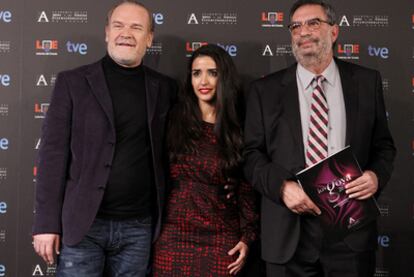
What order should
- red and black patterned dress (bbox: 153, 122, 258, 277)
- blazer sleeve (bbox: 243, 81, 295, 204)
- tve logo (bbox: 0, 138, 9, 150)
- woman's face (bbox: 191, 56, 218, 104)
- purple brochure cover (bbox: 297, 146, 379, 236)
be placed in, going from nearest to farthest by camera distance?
purple brochure cover (bbox: 297, 146, 379, 236) < blazer sleeve (bbox: 243, 81, 295, 204) < red and black patterned dress (bbox: 153, 122, 258, 277) < woman's face (bbox: 191, 56, 218, 104) < tve logo (bbox: 0, 138, 9, 150)

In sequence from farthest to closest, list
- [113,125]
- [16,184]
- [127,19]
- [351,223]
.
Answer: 1. [16,184]
2. [127,19]
3. [113,125]
4. [351,223]

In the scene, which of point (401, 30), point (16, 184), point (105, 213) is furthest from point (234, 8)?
point (16, 184)

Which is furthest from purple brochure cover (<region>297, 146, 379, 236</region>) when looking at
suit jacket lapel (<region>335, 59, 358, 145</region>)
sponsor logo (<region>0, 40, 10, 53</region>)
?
sponsor logo (<region>0, 40, 10, 53</region>)

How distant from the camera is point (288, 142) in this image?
235 cm

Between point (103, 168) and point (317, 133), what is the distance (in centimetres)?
109

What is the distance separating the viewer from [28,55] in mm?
3244

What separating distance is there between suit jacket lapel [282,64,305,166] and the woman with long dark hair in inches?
15.4

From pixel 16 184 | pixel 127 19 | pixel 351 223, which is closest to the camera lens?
pixel 351 223

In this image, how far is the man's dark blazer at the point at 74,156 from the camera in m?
2.38

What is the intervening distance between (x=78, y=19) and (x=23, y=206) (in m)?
1.33

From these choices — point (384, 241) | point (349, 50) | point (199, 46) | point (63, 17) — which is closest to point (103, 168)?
point (199, 46)

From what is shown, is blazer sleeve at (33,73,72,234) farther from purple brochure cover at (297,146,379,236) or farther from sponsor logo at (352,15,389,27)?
sponsor logo at (352,15,389,27)

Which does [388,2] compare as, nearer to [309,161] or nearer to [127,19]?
[309,161]

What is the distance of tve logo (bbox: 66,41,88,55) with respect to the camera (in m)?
3.25
